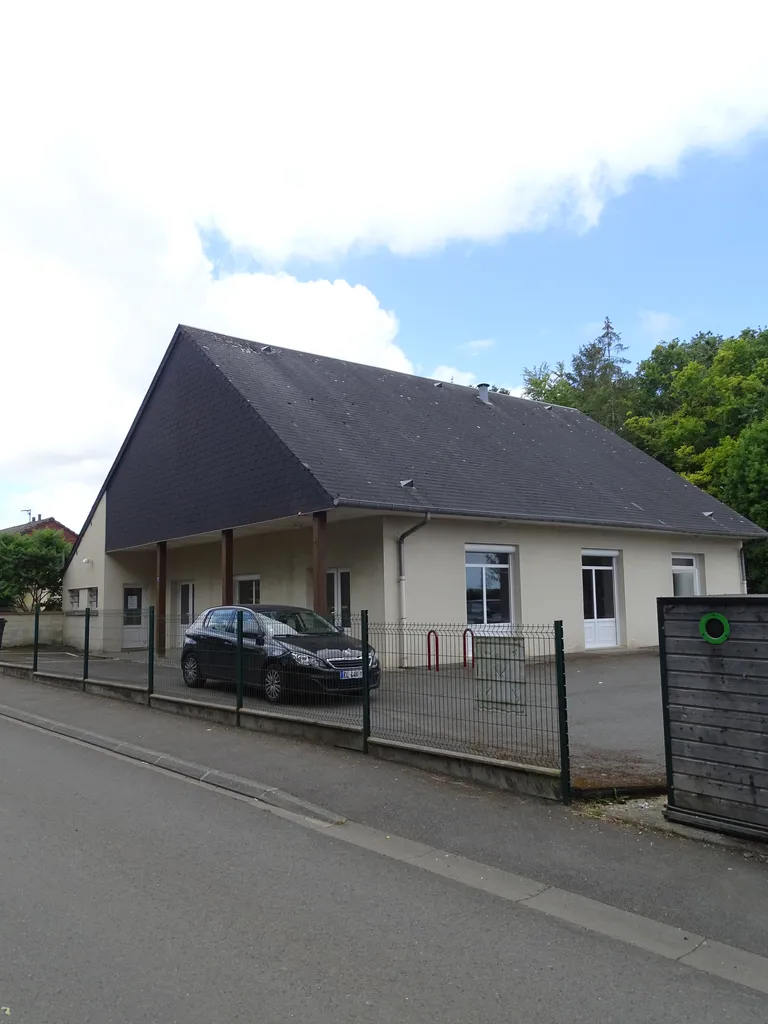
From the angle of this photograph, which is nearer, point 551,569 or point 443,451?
point 551,569

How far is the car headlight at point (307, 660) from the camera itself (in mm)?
10484

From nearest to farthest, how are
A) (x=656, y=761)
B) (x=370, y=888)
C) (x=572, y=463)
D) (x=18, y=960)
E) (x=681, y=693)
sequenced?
(x=18, y=960) < (x=370, y=888) < (x=681, y=693) < (x=656, y=761) < (x=572, y=463)

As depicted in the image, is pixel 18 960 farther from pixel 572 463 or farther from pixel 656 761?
pixel 572 463

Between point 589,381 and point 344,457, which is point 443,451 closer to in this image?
point 344,457

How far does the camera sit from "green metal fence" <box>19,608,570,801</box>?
7.40 meters

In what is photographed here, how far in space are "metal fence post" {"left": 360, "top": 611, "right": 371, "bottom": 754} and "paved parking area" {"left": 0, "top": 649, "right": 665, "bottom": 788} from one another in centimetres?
9

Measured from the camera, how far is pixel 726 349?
41875 mm

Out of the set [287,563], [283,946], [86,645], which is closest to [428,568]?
[287,563]

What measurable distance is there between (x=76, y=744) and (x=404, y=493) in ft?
27.0

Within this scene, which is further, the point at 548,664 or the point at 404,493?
the point at 404,493

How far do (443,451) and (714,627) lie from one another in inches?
559

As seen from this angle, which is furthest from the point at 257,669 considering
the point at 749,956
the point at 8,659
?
the point at 8,659

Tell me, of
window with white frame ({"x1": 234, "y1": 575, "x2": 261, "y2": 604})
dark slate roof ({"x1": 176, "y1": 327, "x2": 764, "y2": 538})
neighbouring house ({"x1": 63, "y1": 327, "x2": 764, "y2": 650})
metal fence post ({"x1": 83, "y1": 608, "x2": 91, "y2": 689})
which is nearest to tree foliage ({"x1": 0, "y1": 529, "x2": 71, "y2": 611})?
neighbouring house ({"x1": 63, "y1": 327, "x2": 764, "y2": 650})

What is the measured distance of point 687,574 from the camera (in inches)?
932
